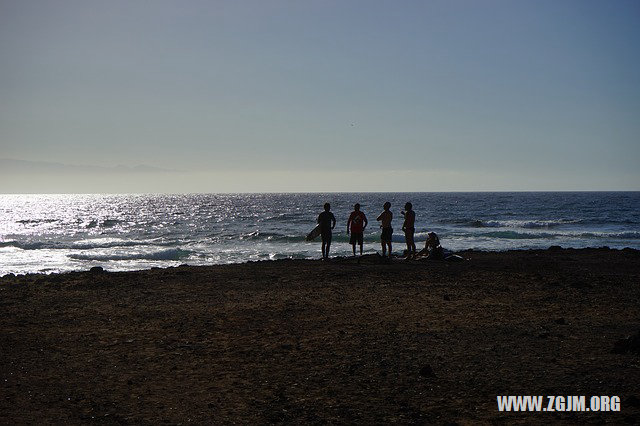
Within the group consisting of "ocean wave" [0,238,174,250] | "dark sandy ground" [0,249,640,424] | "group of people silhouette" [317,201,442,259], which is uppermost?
"group of people silhouette" [317,201,442,259]

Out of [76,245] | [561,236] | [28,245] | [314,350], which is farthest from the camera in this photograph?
[561,236]

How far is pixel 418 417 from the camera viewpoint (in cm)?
453

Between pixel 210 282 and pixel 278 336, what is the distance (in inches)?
221

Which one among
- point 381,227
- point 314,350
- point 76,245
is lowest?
point 76,245

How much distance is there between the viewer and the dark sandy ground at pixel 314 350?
4.81m

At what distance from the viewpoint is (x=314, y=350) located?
6496mm

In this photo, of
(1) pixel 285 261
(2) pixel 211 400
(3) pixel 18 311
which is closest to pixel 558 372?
(2) pixel 211 400

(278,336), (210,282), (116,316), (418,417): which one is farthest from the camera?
(210,282)

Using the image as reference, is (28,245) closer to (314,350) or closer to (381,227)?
(381,227)

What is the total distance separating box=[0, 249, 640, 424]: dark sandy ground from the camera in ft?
15.8

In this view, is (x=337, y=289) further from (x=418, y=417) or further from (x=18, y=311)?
(x=418, y=417)

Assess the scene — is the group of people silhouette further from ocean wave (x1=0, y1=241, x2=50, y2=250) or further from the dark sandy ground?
ocean wave (x1=0, y1=241, x2=50, y2=250)

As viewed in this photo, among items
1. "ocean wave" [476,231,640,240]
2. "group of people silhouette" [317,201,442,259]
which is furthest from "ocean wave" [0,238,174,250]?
"ocean wave" [476,231,640,240]

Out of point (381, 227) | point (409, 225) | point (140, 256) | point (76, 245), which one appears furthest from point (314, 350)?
point (76, 245)
